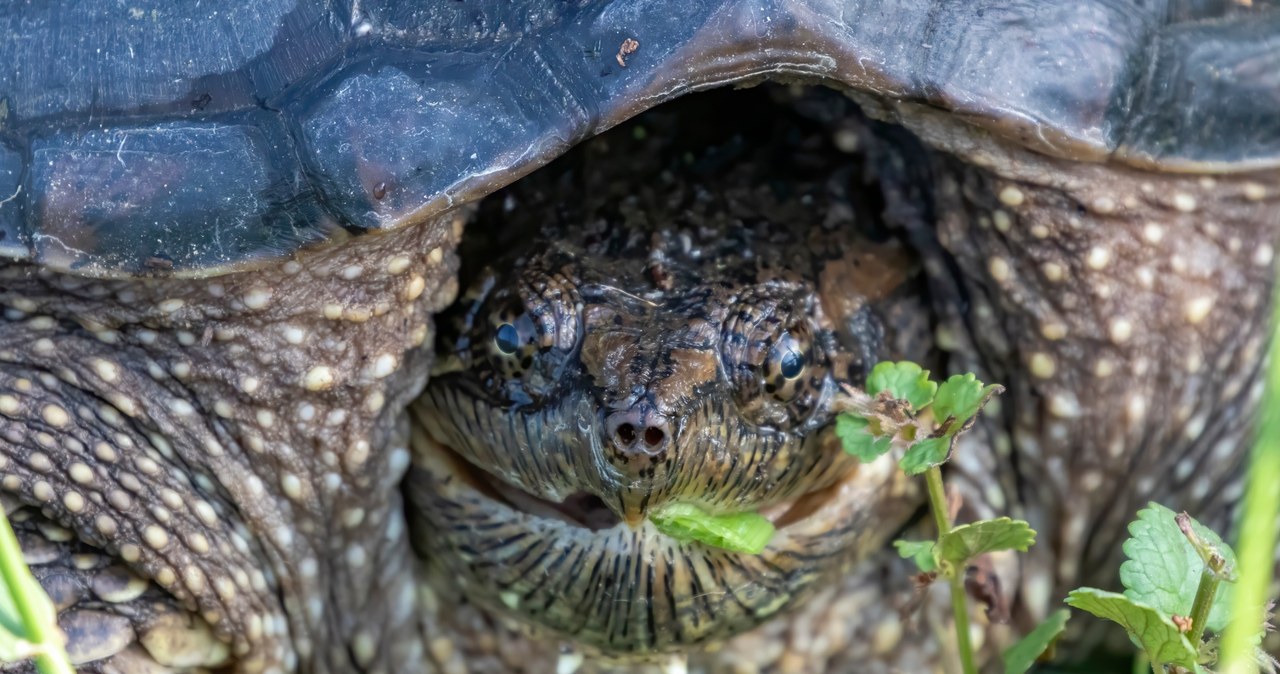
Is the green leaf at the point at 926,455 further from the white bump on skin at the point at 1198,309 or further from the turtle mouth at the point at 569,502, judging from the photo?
the white bump on skin at the point at 1198,309

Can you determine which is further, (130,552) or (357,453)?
(357,453)

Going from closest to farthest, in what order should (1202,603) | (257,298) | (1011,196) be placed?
(1202,603)
(257,298)
(1011,196)

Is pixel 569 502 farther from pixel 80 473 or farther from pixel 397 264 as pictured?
pixel 80 473

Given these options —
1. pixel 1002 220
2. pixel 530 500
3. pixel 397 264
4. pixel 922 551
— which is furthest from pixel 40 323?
pixel 1002 220

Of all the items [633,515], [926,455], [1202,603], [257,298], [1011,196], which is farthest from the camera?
[1011,196]

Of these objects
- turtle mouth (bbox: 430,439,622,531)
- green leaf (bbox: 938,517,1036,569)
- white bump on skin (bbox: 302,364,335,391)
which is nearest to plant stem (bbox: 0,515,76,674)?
white bump on skin (bbox: 302,364,335,391)

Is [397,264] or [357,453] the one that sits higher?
[397,264]

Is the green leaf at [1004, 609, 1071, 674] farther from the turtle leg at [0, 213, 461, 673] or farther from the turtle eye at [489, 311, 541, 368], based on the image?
the turtle leg at [0, 213, 461, 673]
